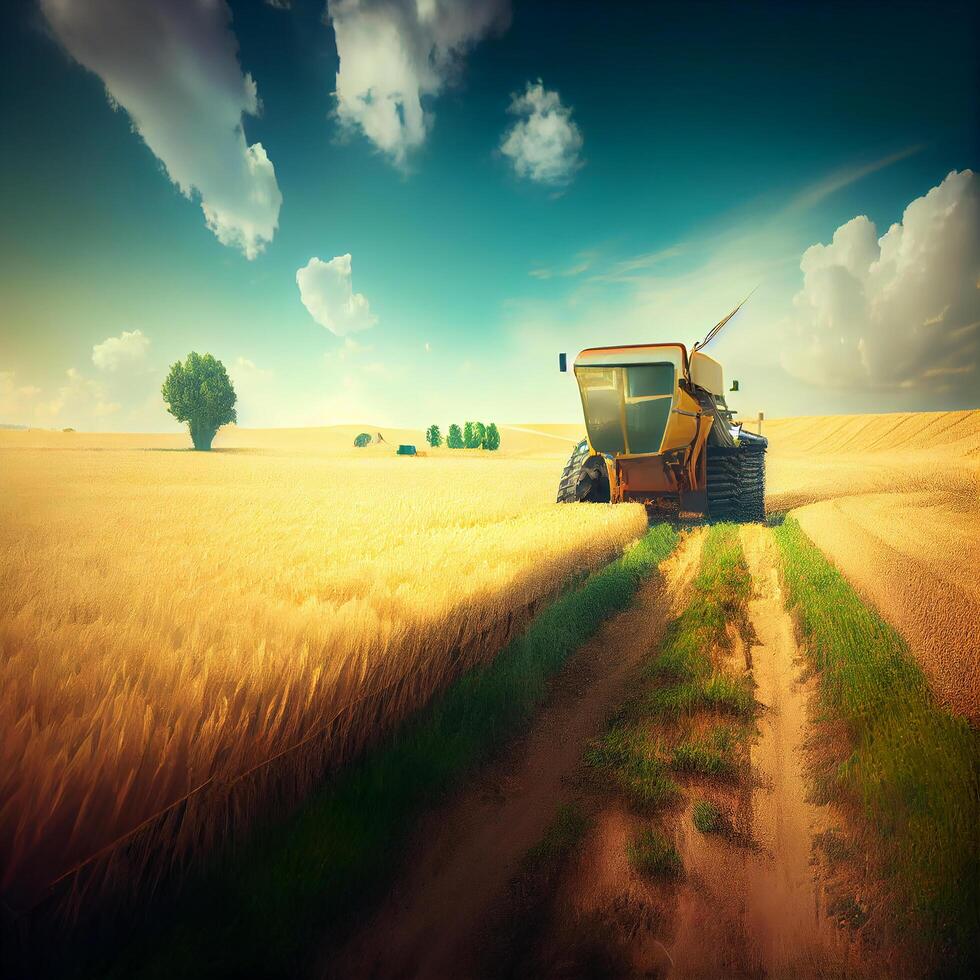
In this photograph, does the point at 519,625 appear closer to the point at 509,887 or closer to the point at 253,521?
the point at 509,887

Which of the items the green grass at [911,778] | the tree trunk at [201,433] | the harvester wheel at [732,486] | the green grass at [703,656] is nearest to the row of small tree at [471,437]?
the tree trunk at [201,433]

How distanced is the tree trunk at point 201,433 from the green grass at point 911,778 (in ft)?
88.6

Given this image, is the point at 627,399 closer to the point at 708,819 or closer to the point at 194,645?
the point at 708,819

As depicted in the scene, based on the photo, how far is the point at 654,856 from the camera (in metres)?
2.04

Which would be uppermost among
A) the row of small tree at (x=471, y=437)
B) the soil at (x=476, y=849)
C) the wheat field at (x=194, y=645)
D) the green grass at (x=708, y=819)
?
the row of small tree at (x=471, y=437)

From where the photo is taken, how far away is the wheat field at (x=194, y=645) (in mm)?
1451

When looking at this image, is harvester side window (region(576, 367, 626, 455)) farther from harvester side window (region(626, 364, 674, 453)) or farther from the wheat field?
the wheat field

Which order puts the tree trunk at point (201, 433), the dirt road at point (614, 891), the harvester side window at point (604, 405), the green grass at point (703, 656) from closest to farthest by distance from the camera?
1. the dirt road at point (614, 891)
2. the green grass at point (703, 656)
3. the harvester side window at point (604, 405)
4. the tree trunk at point (201, 433)

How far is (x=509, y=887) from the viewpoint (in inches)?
77.7

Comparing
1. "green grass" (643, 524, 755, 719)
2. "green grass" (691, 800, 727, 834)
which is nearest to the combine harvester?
"green grass" (643, 524, 755, 719)

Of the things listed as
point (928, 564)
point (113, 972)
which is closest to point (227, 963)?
point (113, 972)

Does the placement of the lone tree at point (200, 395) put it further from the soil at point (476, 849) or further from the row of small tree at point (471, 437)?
the row of small tree at point (471, 437)

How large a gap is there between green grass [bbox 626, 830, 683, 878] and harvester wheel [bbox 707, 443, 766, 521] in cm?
896

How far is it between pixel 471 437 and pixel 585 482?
7441cm
